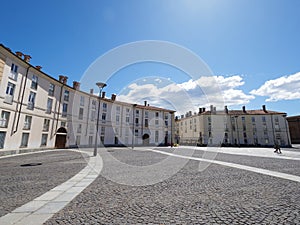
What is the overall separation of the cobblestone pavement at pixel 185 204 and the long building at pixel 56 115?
38.8 feet

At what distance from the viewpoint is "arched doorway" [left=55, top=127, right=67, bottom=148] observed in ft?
85.4

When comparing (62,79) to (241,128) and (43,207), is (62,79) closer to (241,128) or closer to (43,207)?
(43,207)

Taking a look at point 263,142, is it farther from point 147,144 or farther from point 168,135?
point 147,144

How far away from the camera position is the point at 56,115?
25547 mm

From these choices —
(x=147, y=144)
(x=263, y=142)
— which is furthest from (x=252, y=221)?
(x=263, y=142)

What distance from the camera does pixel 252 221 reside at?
3.12 metres

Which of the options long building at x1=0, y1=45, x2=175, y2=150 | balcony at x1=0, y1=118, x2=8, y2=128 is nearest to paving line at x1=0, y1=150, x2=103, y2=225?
long building at x1=0, y1=45, x2=175, y2=150

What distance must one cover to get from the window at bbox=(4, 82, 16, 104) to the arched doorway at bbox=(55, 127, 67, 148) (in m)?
9.69

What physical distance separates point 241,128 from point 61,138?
53102 mm

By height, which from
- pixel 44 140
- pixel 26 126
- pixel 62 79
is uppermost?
pixel 62 79

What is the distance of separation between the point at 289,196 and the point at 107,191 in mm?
5406

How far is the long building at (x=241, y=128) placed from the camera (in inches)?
1994

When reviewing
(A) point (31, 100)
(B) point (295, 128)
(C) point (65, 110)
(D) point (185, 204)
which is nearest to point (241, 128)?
(B) point (295, 128)

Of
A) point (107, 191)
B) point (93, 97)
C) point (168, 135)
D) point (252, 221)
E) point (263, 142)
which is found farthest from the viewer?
point (263, 142)
